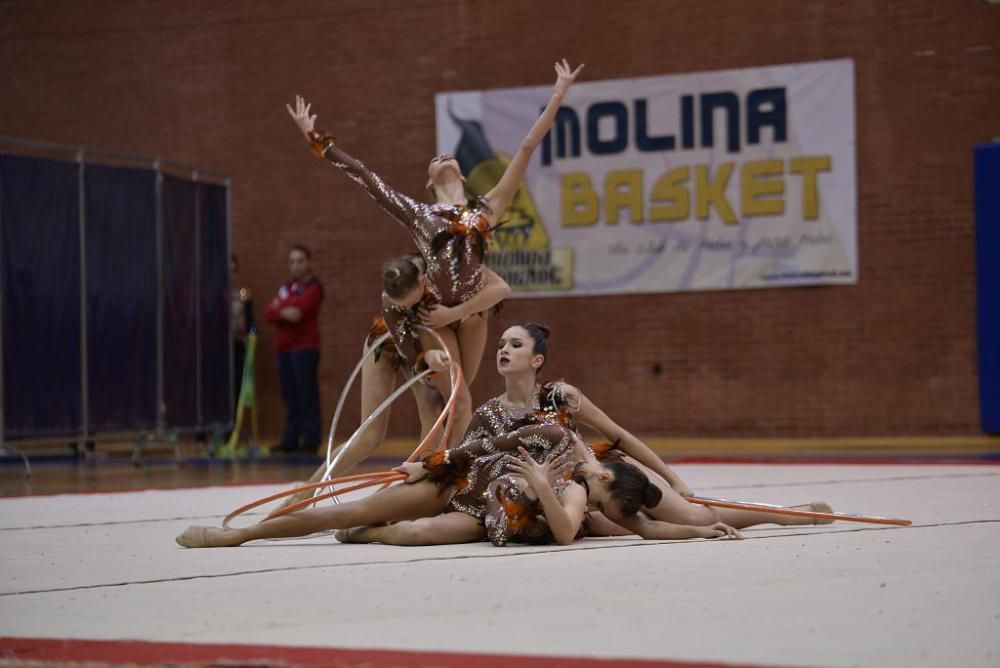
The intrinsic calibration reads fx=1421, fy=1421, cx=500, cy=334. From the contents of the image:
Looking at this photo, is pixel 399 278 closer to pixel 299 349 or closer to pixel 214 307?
pixel 214 307

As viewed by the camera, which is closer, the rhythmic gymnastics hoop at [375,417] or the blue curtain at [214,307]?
the rhythmic gymnastics hoop at [375,417]

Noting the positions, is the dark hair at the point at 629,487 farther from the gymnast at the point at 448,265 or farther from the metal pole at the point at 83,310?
the metal pole at the point at 83,310

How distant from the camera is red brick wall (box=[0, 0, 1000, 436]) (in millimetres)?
11750

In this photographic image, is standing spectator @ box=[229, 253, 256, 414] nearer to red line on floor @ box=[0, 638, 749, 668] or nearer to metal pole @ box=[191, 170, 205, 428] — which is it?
metal pole @ box=[191, 170, 205, 428]

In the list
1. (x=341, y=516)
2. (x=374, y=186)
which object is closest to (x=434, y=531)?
(x=341, y=516)

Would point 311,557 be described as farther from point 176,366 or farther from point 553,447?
point 176,366

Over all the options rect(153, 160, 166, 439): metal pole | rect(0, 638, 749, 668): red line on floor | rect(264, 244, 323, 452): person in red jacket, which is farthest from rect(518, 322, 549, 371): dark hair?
rect(264, 244, 323, 452): person in red jacket

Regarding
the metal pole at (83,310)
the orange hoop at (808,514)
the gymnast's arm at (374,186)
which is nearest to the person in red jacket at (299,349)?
the metal pole at (83,310)

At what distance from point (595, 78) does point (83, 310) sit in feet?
16.7

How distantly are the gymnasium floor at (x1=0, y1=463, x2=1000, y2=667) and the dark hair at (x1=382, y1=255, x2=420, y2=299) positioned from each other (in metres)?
1.04

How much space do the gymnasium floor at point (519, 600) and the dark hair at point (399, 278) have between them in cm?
104

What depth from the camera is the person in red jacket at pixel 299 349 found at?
11883 mm

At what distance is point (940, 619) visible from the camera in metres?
3.17

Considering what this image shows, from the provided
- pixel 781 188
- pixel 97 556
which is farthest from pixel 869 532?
pixel 781 188
